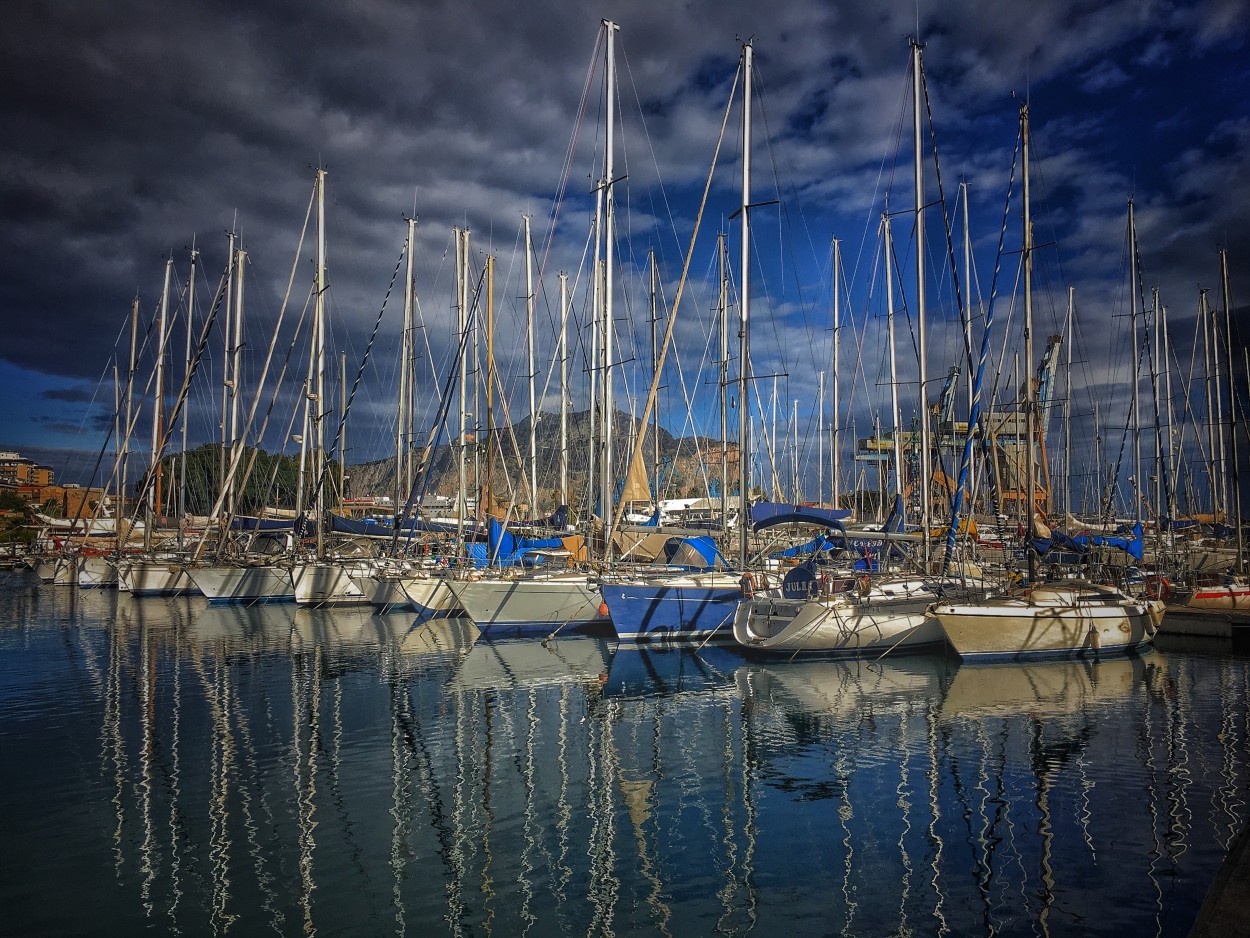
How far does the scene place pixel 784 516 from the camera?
26.8 meters

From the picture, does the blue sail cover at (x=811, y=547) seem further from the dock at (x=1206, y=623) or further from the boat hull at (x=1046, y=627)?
the dock at (x=1206, y=623)

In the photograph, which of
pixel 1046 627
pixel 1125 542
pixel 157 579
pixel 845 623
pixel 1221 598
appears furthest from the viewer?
pixel 157 579

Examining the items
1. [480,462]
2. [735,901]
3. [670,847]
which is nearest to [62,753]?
[670,847]

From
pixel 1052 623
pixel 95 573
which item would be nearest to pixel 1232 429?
pixel 1052 623

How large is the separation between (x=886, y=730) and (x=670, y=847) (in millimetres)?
7856

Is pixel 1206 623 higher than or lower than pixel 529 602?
lower

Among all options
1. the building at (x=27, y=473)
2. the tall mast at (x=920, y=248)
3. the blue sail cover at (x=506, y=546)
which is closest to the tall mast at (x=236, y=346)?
the blue sail cover at (x=506, y=546)

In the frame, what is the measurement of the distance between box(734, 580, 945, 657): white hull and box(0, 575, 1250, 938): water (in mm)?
1680

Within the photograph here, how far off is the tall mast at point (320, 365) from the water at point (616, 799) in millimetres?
15913

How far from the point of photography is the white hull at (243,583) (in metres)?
41.4

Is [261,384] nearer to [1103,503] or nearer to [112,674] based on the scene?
[112,674]

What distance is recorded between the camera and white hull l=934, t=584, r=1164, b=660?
899 inches

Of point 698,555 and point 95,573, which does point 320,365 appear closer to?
point 698,555

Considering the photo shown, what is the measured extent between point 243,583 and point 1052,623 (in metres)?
37.0
